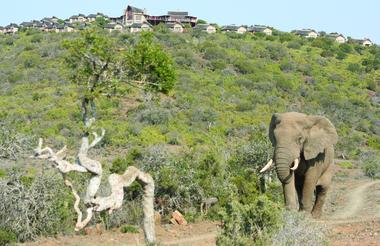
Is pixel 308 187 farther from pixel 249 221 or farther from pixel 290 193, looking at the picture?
pixel 249 221

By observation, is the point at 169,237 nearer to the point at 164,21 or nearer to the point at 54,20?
the point at 164,21

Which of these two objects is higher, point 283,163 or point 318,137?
point 318,137

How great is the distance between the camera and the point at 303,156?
49.1 ft

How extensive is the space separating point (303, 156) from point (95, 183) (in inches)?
257

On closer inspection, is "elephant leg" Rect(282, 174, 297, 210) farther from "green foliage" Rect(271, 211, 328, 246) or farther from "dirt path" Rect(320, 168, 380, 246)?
"green foliage" Rect(271, 211, 328, 246)

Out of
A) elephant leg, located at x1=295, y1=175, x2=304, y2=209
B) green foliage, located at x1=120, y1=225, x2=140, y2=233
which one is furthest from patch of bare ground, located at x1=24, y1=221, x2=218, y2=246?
elephant leg, located at x1=295, y1=175, x2=304, y2=209

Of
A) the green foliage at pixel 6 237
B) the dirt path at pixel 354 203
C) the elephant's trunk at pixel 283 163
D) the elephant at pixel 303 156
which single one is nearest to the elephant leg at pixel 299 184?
the elephant at pixel 303 156

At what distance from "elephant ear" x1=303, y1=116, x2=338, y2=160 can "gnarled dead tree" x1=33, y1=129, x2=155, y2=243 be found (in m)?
5.44

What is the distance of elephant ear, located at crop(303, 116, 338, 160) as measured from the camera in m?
14.8

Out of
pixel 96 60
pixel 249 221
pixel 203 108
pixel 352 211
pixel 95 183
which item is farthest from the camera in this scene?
pixel 203 108

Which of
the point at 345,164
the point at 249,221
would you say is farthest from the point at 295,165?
the point at 345,164

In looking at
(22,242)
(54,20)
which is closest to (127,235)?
(22,242)

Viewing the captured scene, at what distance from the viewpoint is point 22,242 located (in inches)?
589

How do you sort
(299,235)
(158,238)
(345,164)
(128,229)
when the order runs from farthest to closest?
(345,164), (128,229), (158,238), (299,235)
